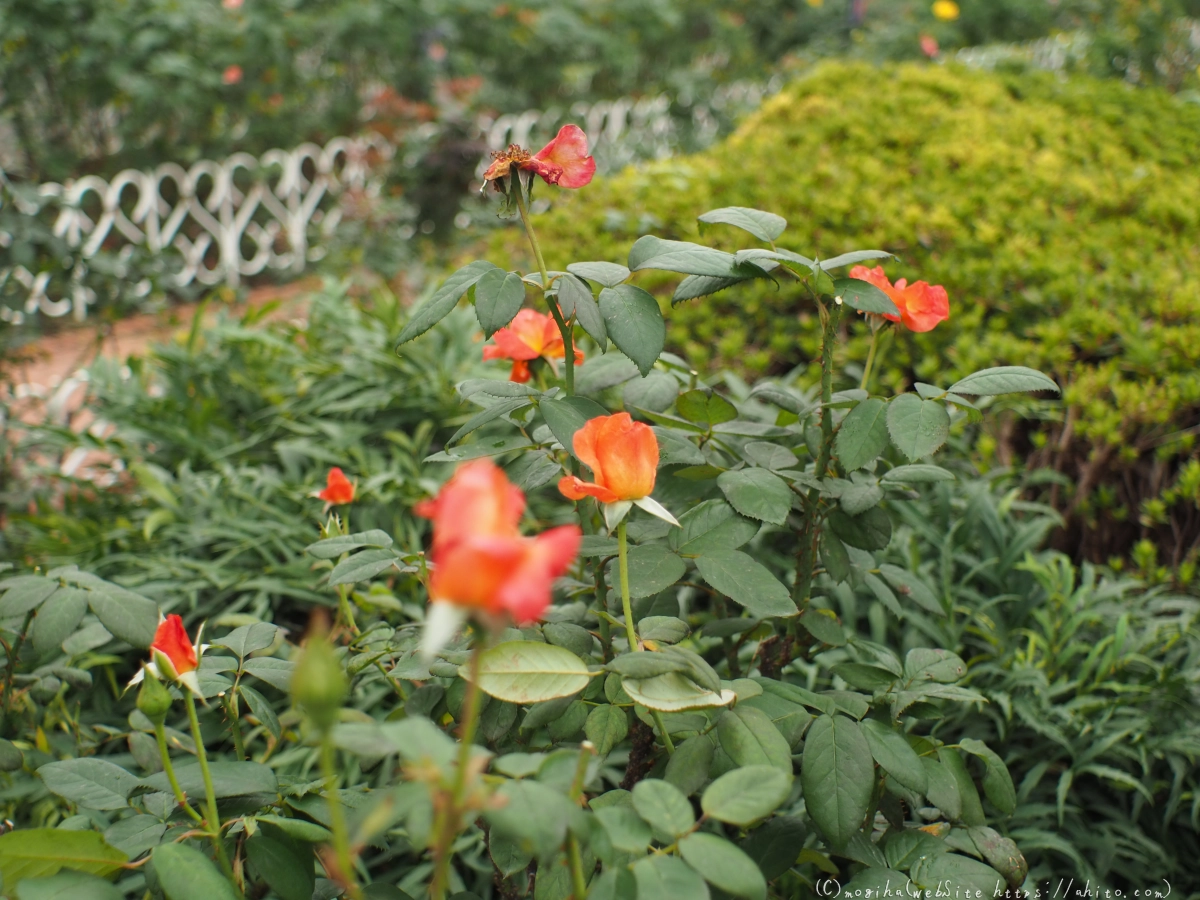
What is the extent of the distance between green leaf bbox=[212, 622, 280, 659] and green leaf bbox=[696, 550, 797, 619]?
0.48m

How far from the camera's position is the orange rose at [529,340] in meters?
1.00

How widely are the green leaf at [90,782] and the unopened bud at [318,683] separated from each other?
0.51 m

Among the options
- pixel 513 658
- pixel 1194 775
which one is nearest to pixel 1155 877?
pixel 1194 775

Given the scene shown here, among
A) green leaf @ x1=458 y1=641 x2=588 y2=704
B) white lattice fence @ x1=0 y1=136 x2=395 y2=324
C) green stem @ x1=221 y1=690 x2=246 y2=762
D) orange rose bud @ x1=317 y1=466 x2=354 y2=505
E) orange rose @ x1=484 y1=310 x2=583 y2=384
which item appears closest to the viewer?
green leaf @ x1=458 y1=641 x2=588 y2=704

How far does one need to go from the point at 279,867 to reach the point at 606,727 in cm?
32

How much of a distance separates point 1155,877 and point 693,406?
116 centimetres

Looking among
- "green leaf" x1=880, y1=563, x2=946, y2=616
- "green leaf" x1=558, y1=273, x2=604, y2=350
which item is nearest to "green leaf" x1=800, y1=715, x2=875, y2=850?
"green leaf" x1=880, y1=563, x2=946, y2=616

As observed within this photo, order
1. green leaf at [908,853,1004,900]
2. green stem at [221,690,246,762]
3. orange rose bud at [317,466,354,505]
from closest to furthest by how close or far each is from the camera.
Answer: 1. green leaf at [908,853,1004,900]
2. green stem at [221,690,246,762]
3. orange rose bud at [317,466,354,505]

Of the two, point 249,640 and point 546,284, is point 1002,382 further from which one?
point 249,640

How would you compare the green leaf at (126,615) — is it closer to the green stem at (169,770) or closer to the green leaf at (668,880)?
the green stem at (169,770)

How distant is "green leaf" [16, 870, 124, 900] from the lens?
66 centimetres

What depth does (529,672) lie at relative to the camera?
0.70 meters

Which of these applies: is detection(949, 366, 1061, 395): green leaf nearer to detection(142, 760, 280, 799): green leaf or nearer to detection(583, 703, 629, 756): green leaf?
detection(583, 703, 629, 756): green leaf

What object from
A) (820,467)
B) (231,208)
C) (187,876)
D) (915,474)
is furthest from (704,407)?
(231,208)
